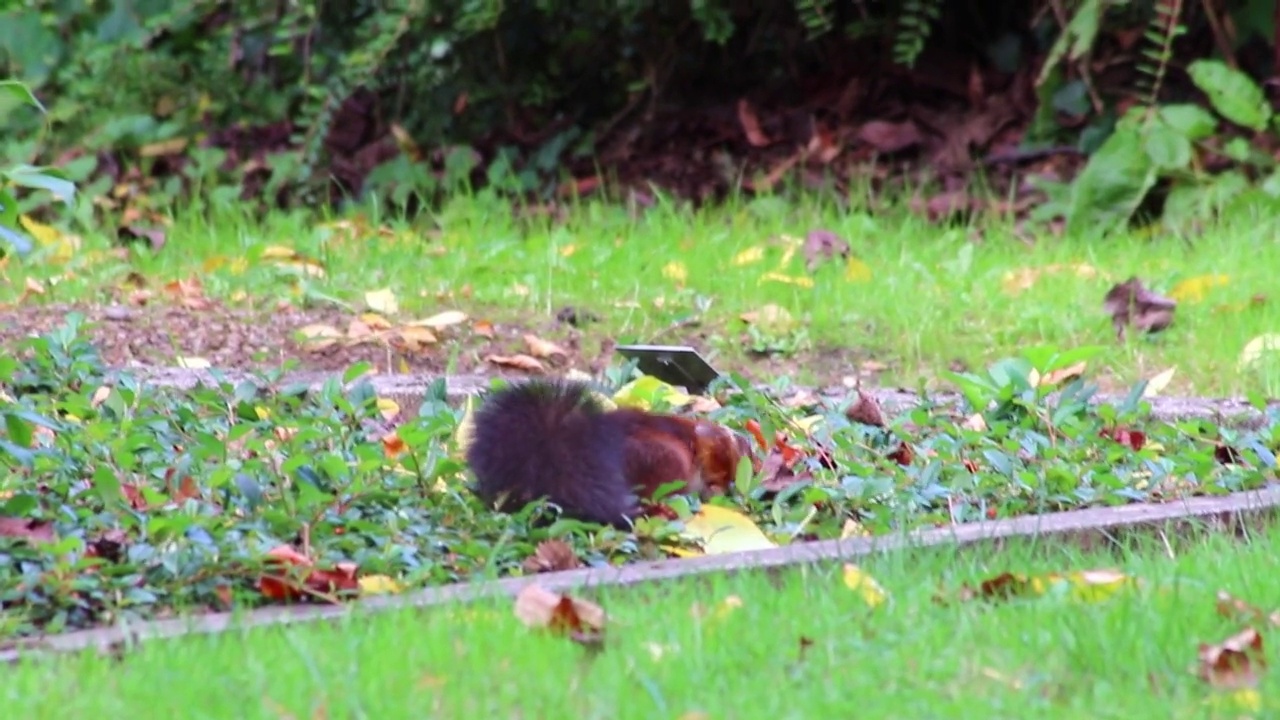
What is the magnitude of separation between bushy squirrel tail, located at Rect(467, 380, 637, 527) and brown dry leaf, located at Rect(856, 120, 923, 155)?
463cm

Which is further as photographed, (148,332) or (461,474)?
(148,332)

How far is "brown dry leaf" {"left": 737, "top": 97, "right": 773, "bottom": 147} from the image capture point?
741cm

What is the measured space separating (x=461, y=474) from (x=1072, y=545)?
1031mm

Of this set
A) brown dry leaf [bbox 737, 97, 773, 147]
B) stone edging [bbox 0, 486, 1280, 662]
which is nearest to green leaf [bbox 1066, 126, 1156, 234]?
brown dry leaf [bbox 737, 97, 773, 147]

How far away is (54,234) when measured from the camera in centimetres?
618

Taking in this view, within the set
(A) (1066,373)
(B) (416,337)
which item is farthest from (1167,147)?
(B) (416,337)

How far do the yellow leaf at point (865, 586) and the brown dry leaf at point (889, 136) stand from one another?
4.86 metres

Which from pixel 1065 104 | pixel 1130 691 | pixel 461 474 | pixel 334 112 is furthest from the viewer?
pixel 334 112

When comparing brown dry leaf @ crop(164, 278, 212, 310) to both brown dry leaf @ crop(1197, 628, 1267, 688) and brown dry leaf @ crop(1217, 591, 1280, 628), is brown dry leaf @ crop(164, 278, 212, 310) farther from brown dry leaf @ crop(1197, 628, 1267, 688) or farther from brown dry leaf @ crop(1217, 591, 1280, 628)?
brown dry leaf @ crop(1197, 628, 1267, 688)

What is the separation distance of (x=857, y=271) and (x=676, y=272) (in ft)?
1.84

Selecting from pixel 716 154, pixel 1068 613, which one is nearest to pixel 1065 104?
pixel 716 154

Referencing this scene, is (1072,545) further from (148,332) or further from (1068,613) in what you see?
(148,332)

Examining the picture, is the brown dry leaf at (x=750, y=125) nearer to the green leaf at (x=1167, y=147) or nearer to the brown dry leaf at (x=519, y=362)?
the green leaf at (x=1167, y=147)

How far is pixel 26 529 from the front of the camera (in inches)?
102
